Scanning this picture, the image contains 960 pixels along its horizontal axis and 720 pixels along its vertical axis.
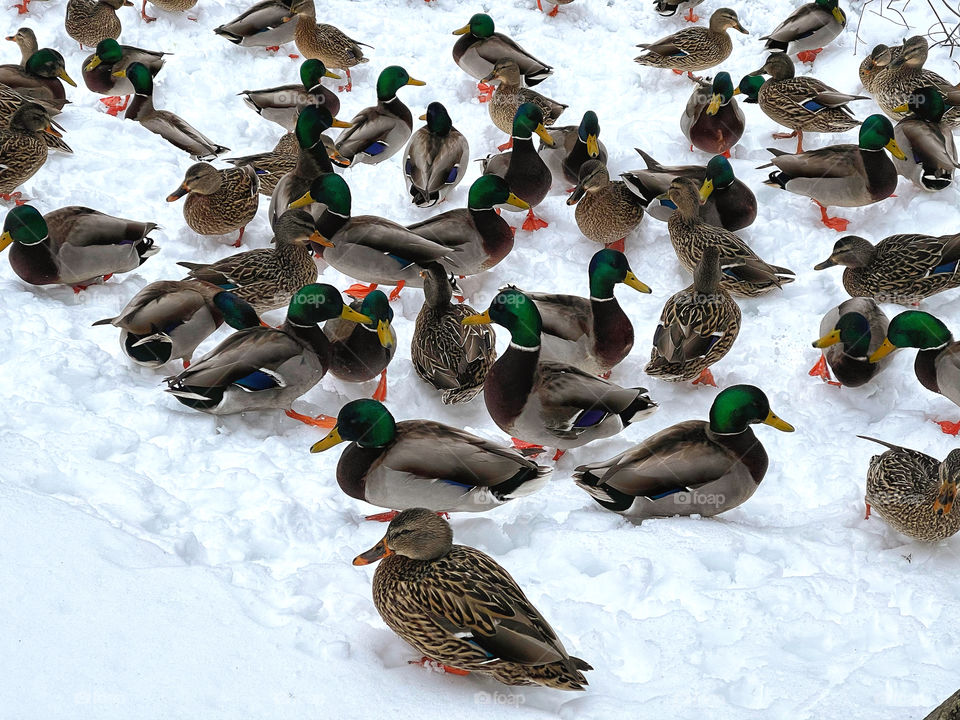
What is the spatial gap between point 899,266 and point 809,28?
3.01 meters

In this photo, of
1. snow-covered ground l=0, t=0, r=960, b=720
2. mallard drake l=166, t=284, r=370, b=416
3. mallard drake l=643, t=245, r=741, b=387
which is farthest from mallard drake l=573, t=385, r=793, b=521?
mallard drake l=166, t=284, r=370, b=416

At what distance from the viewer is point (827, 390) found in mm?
5594

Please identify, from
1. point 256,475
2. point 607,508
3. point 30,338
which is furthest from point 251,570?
point 30,338

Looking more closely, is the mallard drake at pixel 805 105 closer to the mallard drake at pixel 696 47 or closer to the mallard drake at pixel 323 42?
the mallard drake at pixel 696 47

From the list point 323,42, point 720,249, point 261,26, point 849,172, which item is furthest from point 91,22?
point 849,172

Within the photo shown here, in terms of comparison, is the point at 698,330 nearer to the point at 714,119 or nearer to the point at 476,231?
the point at 476,231

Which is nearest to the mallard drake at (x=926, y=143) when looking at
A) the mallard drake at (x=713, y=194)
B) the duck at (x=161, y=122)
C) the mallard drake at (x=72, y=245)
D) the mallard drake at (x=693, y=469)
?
the mallard drake at (x=713, y=194)

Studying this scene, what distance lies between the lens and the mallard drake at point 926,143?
6.65 metres

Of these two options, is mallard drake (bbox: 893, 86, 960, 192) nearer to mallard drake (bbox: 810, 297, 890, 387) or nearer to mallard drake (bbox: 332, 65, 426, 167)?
mallard drake (bbox: 810, 297, 890, 387)

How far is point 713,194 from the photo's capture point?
6594mm

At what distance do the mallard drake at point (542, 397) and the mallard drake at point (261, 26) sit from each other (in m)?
4.57

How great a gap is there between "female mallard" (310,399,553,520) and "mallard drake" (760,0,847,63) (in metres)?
5.23

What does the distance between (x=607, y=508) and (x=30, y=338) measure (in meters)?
3.07

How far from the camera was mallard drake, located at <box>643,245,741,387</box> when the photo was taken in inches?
214
